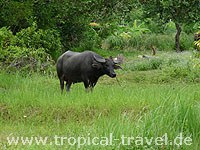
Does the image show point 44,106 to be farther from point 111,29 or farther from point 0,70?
point 111,29

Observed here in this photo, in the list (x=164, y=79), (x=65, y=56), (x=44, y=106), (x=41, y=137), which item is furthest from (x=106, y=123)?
(x=164, y=79)

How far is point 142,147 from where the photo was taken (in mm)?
5875

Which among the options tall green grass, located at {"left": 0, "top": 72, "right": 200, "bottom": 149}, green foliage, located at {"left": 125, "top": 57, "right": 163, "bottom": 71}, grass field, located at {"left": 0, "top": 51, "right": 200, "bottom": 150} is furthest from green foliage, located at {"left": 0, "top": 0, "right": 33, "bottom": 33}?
tall green grass, located at {"left": 0, "top": 72, "right": 200, "bottom": 149}

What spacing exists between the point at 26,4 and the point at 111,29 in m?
11.6

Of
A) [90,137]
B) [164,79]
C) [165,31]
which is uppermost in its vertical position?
[90,137]

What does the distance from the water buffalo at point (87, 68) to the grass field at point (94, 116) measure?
2.01 feet

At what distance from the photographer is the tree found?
79.0ft

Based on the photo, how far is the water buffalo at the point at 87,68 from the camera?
36.2 feet

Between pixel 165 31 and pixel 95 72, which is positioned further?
pixel 165 31

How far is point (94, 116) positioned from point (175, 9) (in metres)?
16.8

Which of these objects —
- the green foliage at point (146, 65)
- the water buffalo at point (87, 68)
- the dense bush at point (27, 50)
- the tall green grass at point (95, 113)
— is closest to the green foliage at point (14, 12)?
the dense bush at point (27, 50)

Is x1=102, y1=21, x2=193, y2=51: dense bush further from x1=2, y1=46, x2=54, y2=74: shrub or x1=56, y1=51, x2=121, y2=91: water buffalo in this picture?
x1=56, y1=51, x2=121, y2=91: water buffalo

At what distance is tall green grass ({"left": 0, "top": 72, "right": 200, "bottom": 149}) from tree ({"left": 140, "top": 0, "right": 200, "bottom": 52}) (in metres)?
13.3

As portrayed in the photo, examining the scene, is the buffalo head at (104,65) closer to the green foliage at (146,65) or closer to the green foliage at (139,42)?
the green foliage at (146,65)
